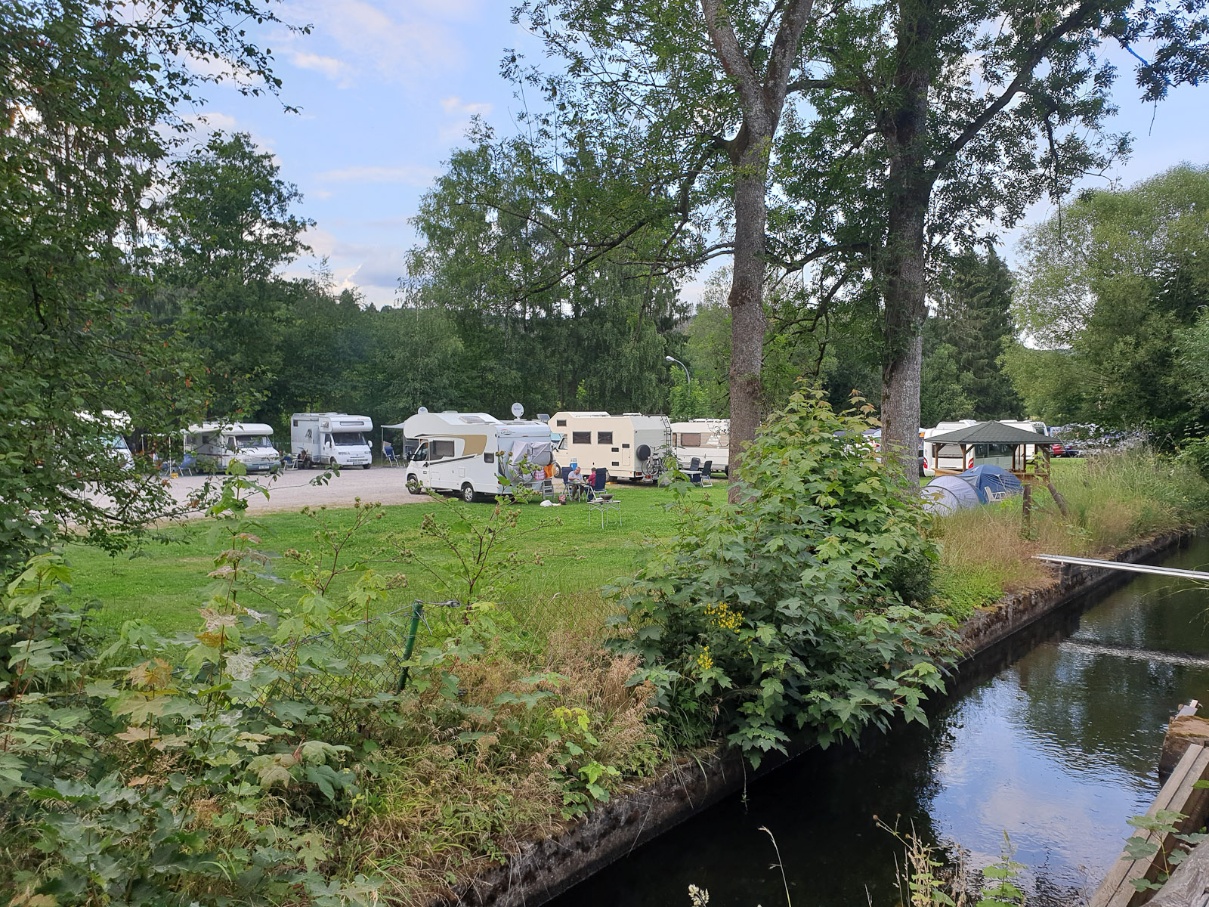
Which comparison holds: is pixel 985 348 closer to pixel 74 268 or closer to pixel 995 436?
pixel 995 436

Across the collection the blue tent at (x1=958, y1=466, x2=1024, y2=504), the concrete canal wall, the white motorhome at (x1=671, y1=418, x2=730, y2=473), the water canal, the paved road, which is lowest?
the water canal

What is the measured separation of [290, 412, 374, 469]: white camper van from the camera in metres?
34.5

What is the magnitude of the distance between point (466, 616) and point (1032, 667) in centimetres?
719

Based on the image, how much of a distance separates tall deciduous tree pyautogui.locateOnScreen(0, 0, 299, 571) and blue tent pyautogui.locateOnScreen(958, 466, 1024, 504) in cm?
1499

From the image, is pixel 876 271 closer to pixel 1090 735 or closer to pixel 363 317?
pixel 1090 735

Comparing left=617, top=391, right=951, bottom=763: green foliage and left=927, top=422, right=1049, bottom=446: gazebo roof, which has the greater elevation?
left=927, top=422, right=1049, bottom=446: gazebo roof

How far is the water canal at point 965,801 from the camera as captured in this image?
4.47m

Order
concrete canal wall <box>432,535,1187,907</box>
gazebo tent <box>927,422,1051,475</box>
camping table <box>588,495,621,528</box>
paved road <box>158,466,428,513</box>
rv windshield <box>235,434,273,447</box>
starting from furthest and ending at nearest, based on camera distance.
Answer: gazebo tent <box>927,422,1051,475</box> < paved road <box>158,466,428,513</box> < camping table <box>588,495,621,528</box> < rv windshield <box>235,434,273,447</box> < concrete canal wall <box>432,535,1187,907</box>

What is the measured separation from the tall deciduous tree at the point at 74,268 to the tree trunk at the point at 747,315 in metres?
5.90

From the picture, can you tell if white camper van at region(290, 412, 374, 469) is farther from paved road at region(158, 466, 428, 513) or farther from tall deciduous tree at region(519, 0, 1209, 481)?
tall deciduous tree at region(519, 0, 1209, 481)

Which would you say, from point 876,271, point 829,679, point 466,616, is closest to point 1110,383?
point 876,271

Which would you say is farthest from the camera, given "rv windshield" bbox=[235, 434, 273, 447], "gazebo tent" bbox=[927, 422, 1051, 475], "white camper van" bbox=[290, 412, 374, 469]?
"white camper van" bbox=[290, 412, 374, 469]

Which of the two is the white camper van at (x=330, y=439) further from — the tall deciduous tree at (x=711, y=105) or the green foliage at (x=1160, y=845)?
the green foliage at (x=1160, y=845)

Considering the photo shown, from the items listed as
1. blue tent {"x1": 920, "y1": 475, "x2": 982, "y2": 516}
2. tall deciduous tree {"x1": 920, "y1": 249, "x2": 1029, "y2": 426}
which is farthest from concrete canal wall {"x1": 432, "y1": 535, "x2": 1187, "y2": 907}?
tall deciduous tree {"x1": 920, "y1": 249, "x2": 1029, "y2": 426}
